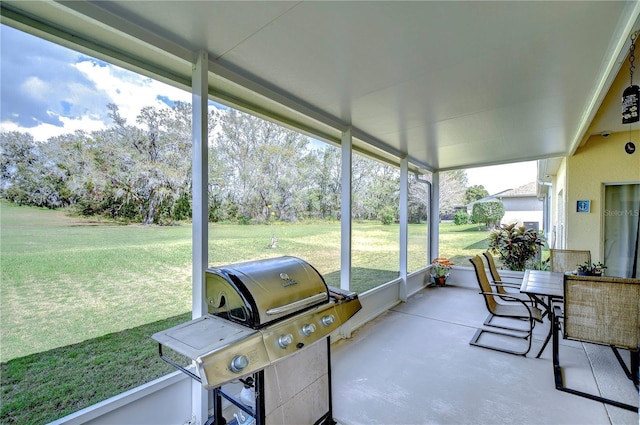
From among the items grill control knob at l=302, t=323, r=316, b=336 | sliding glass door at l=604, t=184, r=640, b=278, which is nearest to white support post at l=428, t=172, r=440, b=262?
sliding glass door at l=604, t=184, r=640, b=278

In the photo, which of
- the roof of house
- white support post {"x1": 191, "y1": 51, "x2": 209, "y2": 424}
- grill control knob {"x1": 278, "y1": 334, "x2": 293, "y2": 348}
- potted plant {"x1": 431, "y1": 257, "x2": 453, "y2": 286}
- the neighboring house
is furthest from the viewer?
the roof of house

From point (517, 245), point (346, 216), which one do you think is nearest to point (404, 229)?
point (346, 216)

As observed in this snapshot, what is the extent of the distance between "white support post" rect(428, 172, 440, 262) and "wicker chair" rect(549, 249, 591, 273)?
2.38 m

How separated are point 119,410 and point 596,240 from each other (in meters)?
6.07

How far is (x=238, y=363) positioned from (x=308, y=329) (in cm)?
42

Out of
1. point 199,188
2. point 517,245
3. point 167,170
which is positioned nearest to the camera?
point 199,188

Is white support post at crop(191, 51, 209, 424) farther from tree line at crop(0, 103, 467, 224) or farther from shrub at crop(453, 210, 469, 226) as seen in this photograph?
shrub at crop(453, 210, 469, 226)

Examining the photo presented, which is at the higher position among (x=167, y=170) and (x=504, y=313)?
(x=167, y=170)

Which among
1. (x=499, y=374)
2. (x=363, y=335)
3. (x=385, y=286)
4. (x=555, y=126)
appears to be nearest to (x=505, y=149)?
(x=555, y=126)

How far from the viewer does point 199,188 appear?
6.24 ft

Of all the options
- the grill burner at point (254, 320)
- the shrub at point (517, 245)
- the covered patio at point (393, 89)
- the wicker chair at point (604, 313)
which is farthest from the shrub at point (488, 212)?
the grill burner at point (254, 320)

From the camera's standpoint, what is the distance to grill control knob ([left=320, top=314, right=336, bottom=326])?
1.61 metres

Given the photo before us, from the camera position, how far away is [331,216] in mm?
3771

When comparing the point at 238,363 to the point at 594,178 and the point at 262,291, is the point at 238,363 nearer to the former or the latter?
the point at 262,291
